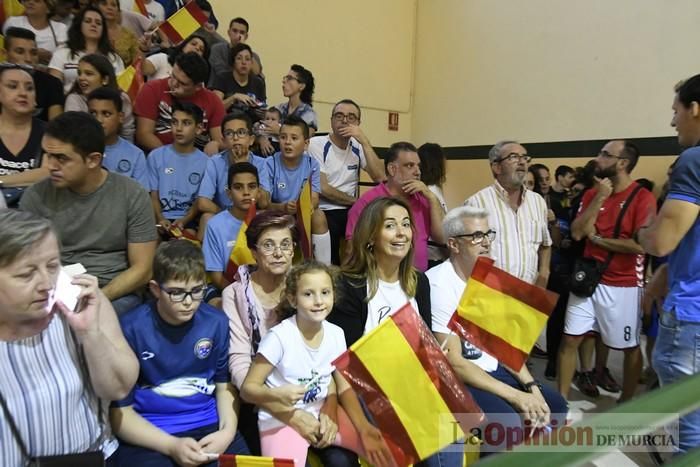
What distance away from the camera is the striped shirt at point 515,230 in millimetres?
3133

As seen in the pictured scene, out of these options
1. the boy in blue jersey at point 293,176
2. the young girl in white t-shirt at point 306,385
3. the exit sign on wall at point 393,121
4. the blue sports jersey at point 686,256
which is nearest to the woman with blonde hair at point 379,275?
the young girl in white t-shirt at point 306,385

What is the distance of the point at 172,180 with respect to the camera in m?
3.19

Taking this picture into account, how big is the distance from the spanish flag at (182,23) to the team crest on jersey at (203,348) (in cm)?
346

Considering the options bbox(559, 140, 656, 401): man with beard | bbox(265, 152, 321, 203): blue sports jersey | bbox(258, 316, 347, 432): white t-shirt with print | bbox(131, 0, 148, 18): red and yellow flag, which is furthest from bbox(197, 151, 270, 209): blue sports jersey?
bbox(131, 0, 148, 18): red and yellow flag

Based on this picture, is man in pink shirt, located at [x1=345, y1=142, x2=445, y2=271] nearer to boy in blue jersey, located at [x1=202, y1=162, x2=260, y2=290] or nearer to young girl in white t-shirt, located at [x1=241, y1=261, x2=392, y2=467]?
boy in blue jersey, located at [x1=202, y1=162, x2=260, y2=290]

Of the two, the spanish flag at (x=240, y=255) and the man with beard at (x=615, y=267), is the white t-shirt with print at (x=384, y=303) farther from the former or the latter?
the man with beard at (x=615, y=267)

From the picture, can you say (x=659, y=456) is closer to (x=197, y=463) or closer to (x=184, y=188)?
(x=197, y=463)

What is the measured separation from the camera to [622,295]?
316 centimetres

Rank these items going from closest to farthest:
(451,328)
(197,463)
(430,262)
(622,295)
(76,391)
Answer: (76,391) → (197,463) → (451,328) → (622,295) → (430,262)

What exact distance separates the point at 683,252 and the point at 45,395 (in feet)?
7.01

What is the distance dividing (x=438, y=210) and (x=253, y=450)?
181 centimetres

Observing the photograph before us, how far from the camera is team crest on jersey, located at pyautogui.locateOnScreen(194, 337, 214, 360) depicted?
183 cm

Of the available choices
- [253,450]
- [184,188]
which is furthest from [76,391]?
[184,188]

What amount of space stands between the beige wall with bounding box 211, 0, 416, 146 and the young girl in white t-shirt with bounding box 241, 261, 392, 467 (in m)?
6.05
